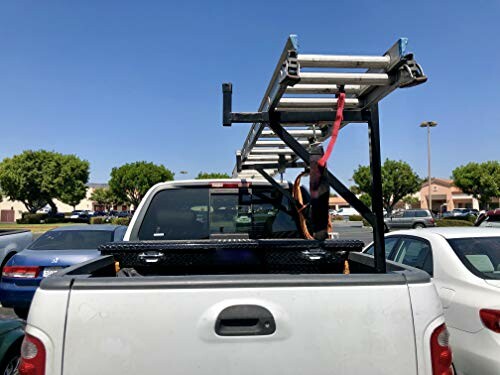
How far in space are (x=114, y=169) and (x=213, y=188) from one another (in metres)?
60.1

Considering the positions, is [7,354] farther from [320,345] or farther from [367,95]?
[367,95]

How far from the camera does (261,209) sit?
411cm

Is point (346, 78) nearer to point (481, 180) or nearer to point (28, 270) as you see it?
point (28, 270)

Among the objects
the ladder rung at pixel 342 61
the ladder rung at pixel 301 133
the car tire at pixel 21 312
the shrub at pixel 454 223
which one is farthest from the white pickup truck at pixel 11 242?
the shrub at pixel 454 223

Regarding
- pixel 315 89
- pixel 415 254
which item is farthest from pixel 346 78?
pixel 415 254

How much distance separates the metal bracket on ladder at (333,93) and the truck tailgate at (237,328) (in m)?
0.72

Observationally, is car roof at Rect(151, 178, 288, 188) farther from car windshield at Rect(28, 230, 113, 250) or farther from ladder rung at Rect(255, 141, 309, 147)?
car windshield at Rect(28, 230, 113, 250)

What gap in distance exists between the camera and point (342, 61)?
2.31 meters

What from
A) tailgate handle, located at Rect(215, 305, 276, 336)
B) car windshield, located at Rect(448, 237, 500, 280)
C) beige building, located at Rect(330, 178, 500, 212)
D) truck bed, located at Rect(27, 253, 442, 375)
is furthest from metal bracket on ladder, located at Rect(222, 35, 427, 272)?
beige building, located at Rect(330, 178, 500, 212)

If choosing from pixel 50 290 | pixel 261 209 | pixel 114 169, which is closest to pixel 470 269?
pixel 261 209

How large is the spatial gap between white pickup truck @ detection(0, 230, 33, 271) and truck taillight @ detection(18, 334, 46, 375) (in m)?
8.11

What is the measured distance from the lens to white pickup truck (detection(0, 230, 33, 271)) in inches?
347

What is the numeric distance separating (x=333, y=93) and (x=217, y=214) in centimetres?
178

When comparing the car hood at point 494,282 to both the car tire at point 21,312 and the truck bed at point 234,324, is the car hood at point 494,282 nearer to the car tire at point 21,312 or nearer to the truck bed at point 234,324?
the truck bed at point 234,324
